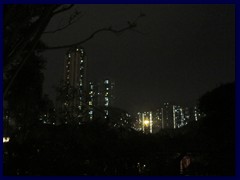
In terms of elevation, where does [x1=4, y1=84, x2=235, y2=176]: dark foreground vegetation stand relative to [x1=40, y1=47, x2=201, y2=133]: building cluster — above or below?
below

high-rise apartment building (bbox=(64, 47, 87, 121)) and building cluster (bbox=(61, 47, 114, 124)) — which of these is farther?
high-rise apartment building (bbox=(64, 47, 87, 121))

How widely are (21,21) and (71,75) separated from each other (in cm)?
641

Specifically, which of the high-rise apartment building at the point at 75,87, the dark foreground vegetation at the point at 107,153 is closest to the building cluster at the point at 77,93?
the high-rise apartment building at the point at 75,87

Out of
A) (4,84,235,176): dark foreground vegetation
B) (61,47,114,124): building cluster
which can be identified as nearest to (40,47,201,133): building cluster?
(61,47,114,124): building cluster

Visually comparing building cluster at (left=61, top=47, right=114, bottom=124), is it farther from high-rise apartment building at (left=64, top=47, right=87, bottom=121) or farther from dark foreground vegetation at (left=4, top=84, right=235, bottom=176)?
dark foreground vegetation at (left=4, top=84, right=235, bottom=176)

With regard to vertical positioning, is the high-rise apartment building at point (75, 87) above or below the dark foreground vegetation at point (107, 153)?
above

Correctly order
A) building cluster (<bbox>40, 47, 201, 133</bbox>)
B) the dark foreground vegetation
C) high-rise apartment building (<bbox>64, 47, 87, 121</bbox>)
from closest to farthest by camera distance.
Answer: the dark foreground vegetation, building cluster (<bbox>40, 47, 201, 133</bbox>), high-rise apartment building (<bbox>64, 47, 87, 121</bbox>)

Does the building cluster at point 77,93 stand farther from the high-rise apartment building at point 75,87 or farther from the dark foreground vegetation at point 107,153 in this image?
the dark foreground vegetation at point 107,153

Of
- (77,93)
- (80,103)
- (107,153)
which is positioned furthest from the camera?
Result: (77,93)

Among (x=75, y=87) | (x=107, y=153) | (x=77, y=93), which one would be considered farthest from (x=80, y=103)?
(x=107, y=153)

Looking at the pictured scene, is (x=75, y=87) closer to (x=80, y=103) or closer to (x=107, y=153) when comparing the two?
(x=80, y=103)

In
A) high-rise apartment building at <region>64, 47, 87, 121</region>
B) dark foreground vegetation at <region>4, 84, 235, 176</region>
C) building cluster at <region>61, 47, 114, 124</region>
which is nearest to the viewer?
dark foreground vegetation at <region>4, 84, 235, 176</region>

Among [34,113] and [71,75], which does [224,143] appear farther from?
[71,75]

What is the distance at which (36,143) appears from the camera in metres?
3.93
